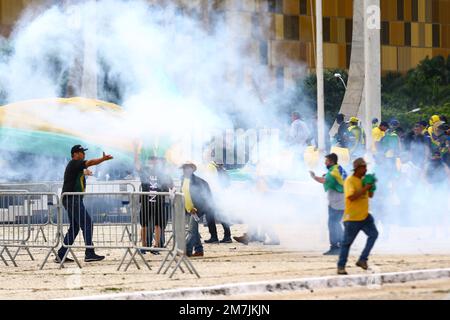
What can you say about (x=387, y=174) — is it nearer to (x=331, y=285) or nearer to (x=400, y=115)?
(x=331, y=285)

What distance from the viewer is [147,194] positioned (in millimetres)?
16703

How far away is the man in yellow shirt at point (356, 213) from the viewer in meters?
14.7

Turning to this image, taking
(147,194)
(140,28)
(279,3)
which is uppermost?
(279,3)

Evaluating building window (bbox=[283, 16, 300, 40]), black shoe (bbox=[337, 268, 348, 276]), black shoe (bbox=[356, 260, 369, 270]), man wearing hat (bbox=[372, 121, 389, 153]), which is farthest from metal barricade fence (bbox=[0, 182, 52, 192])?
building window (bbox=[283, 16, 300, 40])

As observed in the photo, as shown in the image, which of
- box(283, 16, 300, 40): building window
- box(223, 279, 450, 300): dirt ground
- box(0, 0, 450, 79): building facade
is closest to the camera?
box(223, 279, 450, 300): dirt ground

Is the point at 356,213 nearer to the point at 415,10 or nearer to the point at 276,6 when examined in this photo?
the point at 276,6

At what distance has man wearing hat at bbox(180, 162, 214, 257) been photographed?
1812 centimetres

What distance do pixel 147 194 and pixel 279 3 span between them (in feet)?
222

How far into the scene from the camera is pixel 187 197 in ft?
59.9

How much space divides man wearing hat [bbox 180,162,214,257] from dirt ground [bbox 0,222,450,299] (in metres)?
0.27

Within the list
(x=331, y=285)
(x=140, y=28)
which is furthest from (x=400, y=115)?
(x=331, y=285)

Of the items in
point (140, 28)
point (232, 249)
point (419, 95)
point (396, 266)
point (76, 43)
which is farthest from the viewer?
point (419, 95)

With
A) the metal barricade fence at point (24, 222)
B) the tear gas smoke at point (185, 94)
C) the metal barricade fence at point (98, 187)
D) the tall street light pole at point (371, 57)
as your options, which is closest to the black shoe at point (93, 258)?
the metal barricade fence at point (24, 222)

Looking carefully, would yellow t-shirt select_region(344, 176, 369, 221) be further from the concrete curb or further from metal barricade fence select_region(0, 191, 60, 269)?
metal barricade fence select_region(0, 191, 60, 269)
